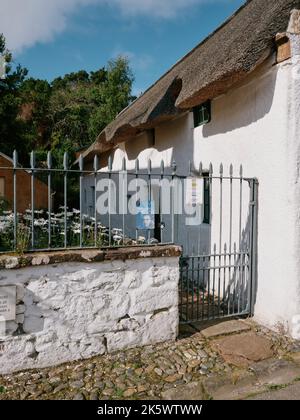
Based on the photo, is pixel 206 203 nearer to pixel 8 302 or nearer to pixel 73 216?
pixel 73 216

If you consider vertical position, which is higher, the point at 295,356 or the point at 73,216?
the point at 73,216

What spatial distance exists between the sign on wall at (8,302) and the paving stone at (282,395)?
88.0 inches

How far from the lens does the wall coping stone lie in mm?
3041

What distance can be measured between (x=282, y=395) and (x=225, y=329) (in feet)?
4.23

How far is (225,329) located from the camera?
4121 millimetres

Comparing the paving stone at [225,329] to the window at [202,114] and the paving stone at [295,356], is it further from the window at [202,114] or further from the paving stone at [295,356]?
the window at [202,114]

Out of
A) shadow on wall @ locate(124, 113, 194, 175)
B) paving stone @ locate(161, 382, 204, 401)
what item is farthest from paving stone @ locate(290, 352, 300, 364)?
shadow on wall @ locate(124, 113, 194, 175)

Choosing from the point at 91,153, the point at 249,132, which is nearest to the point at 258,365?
the point at 249,132

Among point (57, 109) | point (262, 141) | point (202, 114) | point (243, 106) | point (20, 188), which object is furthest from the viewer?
point (57, 109)

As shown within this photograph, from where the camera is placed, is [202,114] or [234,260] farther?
[202,114]

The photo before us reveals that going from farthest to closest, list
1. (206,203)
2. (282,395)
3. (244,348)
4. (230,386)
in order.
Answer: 1. (206,203)
2. (244,348)
3. (230,386)
4. (282,395)

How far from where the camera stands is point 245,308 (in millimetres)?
4613

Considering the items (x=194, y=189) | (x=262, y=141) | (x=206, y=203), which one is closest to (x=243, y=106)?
(x=262, y=141)

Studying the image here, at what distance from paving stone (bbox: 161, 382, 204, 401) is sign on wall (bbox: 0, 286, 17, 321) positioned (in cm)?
153
